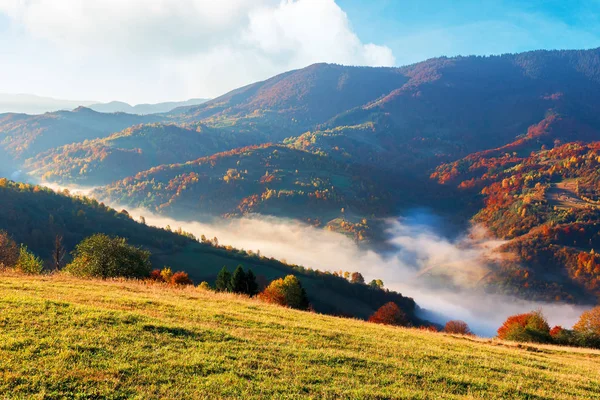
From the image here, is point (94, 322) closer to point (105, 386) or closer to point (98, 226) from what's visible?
point (105, 386)

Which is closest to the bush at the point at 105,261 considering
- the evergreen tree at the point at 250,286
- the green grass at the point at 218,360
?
the evergreen tree at the point at 250,286

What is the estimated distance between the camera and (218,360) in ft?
54.5

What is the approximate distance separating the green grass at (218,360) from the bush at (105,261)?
3008cm

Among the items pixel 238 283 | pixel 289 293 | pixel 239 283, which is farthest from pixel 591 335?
pixel 238 283

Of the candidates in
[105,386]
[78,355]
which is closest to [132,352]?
[78,355]

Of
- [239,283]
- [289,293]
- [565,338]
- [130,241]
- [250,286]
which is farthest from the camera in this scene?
[130,241]

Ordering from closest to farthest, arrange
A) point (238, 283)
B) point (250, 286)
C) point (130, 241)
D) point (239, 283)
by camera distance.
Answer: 1. point (238, 283)
2. point (239, 283)
3. point (250, 286)
4. point (130, 241)

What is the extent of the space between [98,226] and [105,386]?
19848 centimetres

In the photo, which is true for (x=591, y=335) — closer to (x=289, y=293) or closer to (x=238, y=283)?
(x=289, y=293)

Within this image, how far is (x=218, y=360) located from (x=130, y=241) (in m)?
184

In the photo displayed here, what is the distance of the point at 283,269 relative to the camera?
647ft

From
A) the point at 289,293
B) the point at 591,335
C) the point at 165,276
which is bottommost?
the point at 165,276

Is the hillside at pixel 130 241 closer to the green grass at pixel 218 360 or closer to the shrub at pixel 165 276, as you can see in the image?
the shrub at pixel 165 276

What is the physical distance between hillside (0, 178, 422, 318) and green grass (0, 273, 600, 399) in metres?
132
